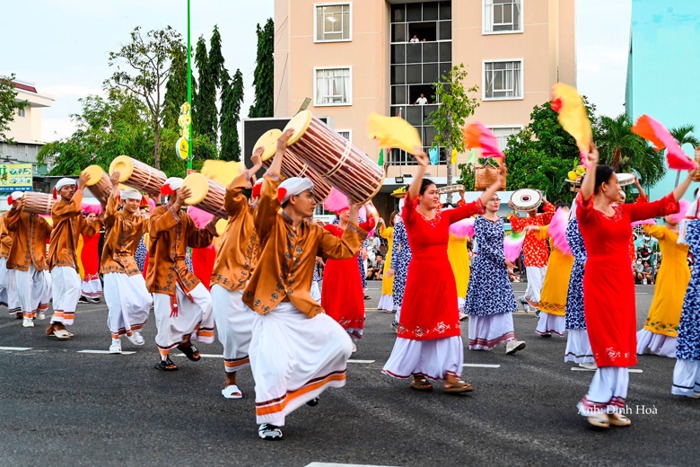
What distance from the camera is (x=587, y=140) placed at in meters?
5.92

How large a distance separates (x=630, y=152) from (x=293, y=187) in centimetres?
2756

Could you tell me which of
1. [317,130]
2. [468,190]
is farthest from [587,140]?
[468,190]

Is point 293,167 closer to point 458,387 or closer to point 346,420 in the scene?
point 346,420

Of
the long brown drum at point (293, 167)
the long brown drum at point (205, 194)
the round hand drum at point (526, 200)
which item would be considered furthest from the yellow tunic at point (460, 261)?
the long brown drum at point (293, 167)

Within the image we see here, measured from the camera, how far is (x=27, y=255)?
1345 centimetres

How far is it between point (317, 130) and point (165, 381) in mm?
3352

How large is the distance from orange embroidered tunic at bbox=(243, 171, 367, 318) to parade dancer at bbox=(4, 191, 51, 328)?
326 inches

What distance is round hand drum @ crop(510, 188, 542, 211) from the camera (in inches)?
468

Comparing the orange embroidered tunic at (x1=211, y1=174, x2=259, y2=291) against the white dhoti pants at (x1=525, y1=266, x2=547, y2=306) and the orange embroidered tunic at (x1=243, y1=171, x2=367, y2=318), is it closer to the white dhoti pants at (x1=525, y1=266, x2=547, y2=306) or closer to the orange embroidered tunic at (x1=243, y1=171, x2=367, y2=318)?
the orange embroidered tunic at (x1=243, y1=171, x2=367, y2=318)

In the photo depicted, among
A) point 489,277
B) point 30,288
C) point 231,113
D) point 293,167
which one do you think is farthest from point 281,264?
point 231,113

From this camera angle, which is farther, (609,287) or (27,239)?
(27,239)

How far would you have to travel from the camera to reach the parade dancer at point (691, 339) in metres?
7.10

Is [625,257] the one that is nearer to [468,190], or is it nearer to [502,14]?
[468,190]

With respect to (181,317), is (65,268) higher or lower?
higher
